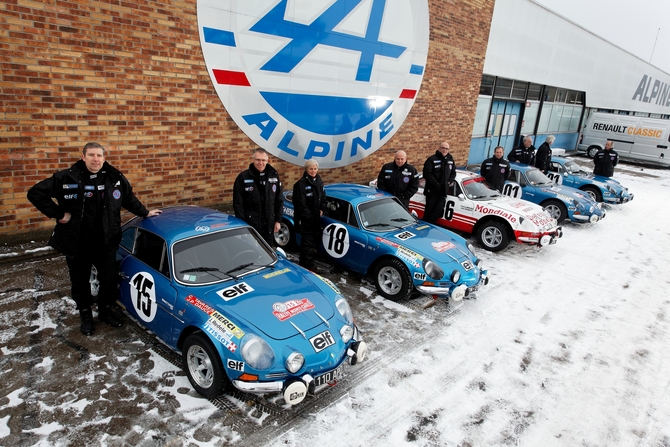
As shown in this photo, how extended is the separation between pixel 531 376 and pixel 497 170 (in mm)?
6368

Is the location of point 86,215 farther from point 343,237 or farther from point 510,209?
point 510,209

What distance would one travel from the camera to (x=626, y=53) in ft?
90.0

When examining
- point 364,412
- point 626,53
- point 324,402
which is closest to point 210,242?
point 324,402

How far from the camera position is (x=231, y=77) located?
764 centimetres

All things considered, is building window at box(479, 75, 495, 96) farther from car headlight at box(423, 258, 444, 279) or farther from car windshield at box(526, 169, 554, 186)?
car headlight at box(423, 258, 444, 279)

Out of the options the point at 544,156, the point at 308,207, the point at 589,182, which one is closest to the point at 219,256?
the point at 308,207

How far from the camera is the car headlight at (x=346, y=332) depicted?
149 inches

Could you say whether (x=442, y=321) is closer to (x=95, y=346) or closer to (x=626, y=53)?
(x=95, y=346)

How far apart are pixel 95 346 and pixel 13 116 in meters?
3.50

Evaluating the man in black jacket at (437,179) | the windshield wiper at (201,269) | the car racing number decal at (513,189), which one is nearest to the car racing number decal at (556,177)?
the car racing number decal at (513,189)

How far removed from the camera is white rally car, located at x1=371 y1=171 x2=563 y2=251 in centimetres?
782

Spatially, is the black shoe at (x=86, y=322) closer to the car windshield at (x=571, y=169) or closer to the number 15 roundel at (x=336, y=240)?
the number 15 roundel at (x=336, y=240)

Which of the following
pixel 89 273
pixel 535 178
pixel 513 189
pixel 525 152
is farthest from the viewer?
pixel 525 152

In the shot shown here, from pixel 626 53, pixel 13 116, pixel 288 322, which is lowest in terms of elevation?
pixel 288 322
